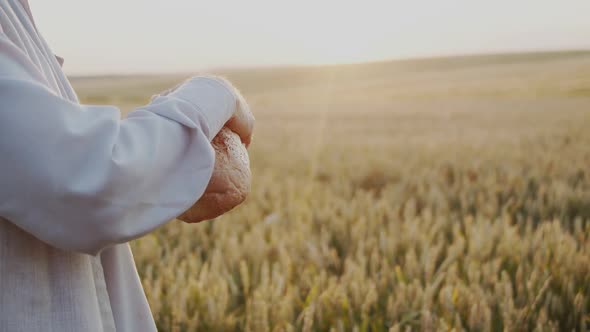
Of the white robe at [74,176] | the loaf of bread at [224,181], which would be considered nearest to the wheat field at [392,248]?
the loaf of bread at [224,181]

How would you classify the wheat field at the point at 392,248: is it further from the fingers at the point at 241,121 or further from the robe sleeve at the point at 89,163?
the robe sleeve at the point at 89,163

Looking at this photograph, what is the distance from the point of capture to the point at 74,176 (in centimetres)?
68

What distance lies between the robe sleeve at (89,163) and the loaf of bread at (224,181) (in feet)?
0.36

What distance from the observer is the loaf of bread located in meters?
0.91

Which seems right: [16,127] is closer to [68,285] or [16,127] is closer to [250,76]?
[68,285]

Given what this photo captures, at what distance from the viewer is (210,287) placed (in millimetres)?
2023

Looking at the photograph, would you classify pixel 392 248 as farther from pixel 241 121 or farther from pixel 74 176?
pixel 74 176

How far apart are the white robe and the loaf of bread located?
7cm

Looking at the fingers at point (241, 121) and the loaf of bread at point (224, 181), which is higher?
the fingers at point (241, 121)

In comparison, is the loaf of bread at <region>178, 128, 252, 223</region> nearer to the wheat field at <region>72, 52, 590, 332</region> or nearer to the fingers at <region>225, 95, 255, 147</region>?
the fingers at <region>225, 95, 255, 147</region>

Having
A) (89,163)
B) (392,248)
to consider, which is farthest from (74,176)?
(392,248)

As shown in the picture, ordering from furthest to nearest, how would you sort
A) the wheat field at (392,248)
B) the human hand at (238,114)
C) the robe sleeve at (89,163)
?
the wheat field at (392,248), the human hand at (238,114), the robe sleeve at (89,163)

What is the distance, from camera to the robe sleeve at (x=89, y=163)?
0.66 metres

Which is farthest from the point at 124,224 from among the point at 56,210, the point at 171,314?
the point at 171,314
